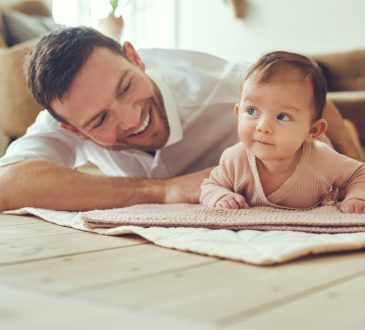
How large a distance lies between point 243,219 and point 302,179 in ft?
0.84

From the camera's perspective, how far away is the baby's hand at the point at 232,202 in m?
1.21

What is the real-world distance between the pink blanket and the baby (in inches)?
2.0

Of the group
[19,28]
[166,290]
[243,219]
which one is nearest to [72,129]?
[243,219]

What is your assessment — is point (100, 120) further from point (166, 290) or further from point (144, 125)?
point (166, 290)

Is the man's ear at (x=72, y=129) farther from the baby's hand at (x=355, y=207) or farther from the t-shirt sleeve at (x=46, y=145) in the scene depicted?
the baby's hand at (x=355, y=207)

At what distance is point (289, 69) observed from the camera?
1.16m

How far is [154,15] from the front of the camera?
467cm

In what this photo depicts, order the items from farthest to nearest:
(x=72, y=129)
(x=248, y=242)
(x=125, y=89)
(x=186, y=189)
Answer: (x=72, y=129) → (x=125, y=89) → (x=186, y=189) → (x=248, y=242)

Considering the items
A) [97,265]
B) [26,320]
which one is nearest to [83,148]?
[97,265]

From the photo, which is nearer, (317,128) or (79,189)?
(317,128)

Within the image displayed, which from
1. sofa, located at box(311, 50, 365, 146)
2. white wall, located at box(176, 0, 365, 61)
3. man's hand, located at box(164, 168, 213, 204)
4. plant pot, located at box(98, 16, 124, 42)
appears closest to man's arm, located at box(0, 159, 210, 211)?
man's hand, located at box(164, 168, 213, 204)

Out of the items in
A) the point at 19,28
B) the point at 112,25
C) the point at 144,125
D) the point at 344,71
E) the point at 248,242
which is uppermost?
the point at 248,242

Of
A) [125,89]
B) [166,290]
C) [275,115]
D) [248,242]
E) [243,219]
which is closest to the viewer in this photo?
[166,290]

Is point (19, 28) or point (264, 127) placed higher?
point (264, 127)
